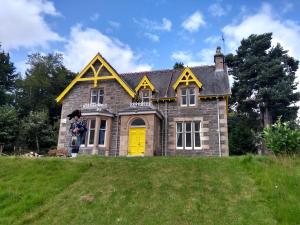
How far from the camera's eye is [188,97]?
975 inches

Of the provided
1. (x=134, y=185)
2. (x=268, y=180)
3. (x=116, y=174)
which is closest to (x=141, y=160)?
(x=116, y=174)

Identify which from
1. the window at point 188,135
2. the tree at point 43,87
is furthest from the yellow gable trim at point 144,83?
the tree at point 43,87

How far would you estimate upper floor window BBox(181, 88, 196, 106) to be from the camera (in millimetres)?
24562

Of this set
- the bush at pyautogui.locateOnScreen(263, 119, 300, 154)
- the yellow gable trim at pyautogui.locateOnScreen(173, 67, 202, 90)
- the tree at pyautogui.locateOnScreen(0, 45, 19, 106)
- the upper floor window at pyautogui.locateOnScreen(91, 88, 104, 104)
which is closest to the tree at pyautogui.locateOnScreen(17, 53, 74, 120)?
the tree at pyautogui.locateOnScreen(0, 45, 19, 106)

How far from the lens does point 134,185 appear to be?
1276 cm

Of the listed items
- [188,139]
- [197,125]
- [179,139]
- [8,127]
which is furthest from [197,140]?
[8,127]

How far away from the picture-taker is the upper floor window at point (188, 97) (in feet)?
80.6

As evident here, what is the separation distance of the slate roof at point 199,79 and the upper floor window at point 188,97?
74 centimetres

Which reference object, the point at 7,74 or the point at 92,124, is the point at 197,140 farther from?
the point at 7,74

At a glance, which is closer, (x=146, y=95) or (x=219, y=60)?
(x=146, y=95)

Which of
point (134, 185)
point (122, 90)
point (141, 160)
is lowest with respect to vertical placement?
point (134, 185)

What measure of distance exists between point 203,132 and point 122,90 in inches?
320

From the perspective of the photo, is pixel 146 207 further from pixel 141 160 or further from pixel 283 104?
pixel 283 104

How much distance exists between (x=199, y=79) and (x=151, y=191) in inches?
646
